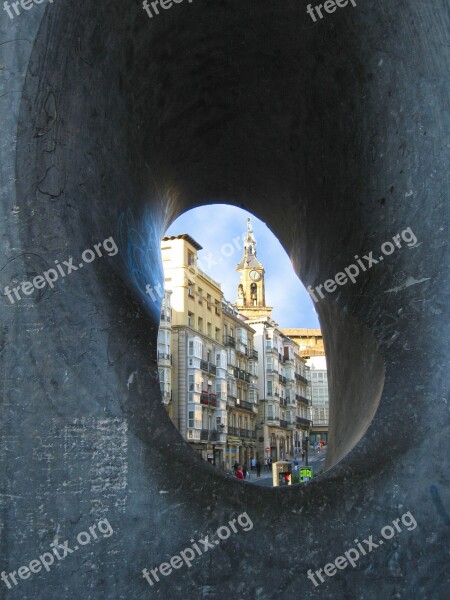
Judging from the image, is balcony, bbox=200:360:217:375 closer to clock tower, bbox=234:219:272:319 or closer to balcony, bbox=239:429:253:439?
balcony, bbox=239:429:253:439

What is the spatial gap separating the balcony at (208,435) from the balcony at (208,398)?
2342 millimetres

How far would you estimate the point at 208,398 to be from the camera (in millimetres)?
58812

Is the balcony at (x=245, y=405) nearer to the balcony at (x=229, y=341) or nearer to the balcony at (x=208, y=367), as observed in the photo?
the balcony at (x=229, y=341)

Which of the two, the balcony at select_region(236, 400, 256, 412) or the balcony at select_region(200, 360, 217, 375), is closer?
the balcony at select_region(200, 360, 217, 375)

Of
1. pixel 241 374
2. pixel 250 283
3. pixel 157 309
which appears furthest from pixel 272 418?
pixel 157 309

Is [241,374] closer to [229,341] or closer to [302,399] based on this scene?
[229,341]

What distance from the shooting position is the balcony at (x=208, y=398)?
57.3 meters

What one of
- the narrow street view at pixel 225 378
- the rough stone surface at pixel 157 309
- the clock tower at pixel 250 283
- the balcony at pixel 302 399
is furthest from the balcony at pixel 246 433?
the rough stone surface at pixel 157 309

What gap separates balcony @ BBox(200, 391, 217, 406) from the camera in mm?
57344

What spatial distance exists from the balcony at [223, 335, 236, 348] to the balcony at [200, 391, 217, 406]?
697cm

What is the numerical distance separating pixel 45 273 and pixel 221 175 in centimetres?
374

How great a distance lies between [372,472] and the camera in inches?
139

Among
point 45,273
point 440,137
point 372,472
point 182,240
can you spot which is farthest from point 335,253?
point 182,240

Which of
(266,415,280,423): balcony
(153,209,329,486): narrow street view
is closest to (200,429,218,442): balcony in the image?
(153,209,329,486): narrow street view
